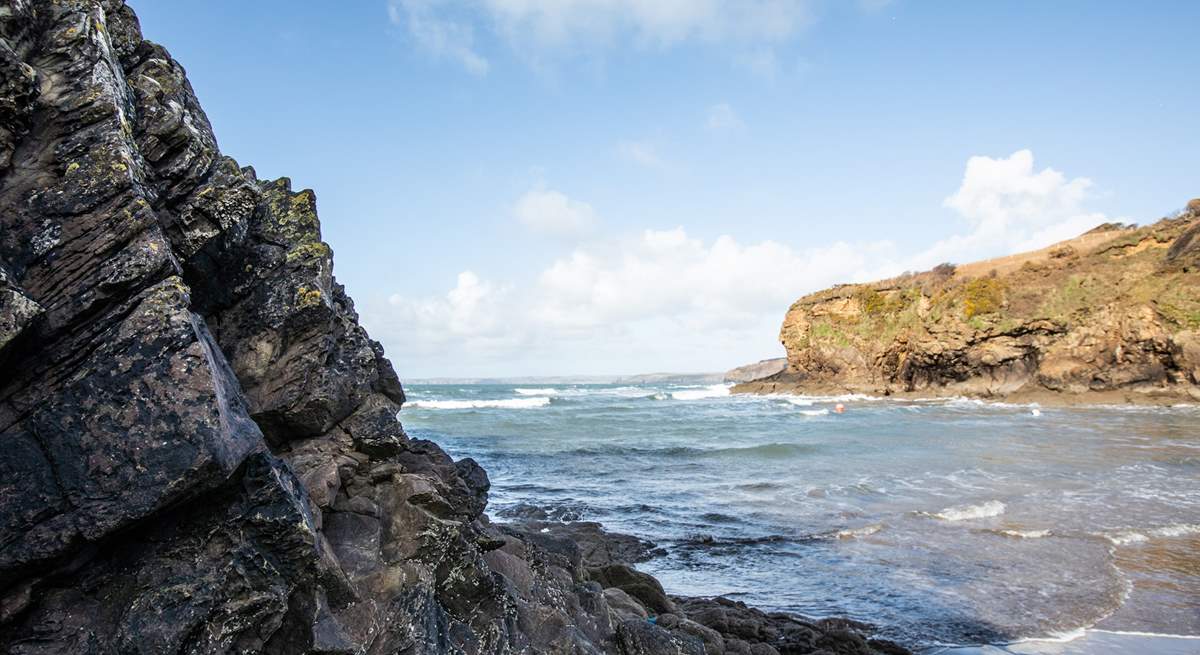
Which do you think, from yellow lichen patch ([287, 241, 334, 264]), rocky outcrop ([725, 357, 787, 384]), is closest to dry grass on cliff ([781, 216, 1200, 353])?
yellow lichen patch ([287, 241, 334, 264])

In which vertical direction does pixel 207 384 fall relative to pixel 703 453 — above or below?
above

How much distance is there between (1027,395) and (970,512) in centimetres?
3845

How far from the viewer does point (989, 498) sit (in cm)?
1458

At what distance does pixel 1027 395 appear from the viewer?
44.9 m

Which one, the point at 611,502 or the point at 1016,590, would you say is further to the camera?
the point at 611,502

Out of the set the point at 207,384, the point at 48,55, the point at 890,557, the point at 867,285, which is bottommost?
the point at 890,557

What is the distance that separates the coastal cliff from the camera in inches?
143

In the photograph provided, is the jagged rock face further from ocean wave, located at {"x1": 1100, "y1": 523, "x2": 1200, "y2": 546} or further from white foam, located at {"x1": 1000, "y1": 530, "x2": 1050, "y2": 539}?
ocean wave, located at {"x1": 1100, "y1": 523, "x2": 1200, "y2": 546}

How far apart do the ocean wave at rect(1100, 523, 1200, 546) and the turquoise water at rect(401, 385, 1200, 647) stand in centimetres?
6

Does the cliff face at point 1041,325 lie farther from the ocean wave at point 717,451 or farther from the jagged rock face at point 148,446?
the jagged rock face at point 148,446

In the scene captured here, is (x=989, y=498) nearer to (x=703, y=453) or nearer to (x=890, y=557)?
(x=890, y=557)

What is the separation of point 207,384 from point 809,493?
49.8ft

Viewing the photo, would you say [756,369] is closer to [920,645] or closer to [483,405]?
[483,405]

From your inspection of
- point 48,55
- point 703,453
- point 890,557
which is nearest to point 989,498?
point 890,557
